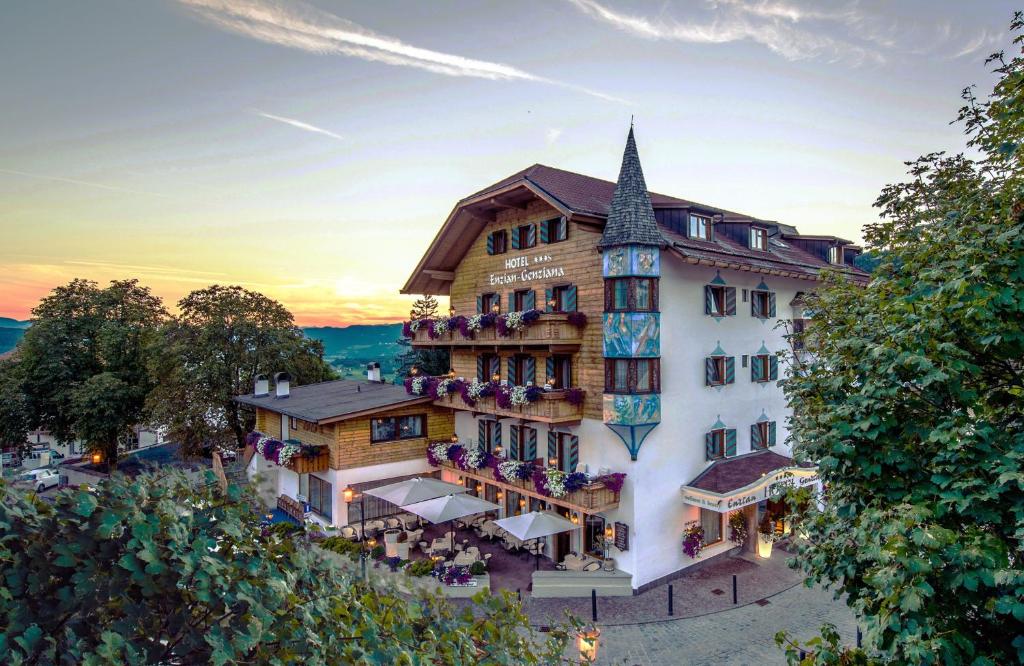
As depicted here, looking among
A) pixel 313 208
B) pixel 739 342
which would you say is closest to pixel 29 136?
pixel 313 208

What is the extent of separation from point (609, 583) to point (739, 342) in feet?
35.9

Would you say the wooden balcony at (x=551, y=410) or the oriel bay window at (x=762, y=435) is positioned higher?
the wooden balcony at (x=551, y=410)

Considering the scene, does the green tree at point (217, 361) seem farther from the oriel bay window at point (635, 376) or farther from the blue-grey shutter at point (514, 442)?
the oriel bay window at point (635, 376)

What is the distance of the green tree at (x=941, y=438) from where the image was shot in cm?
492

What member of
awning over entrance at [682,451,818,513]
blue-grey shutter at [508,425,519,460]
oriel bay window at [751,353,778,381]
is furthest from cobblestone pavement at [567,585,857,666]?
oriel bay window at [751,353,778,381]

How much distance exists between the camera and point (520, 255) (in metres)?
22.4

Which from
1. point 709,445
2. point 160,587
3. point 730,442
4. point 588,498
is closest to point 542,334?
point 588,498

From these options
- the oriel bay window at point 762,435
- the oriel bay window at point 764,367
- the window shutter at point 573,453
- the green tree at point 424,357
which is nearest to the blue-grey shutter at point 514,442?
the window shutter at point 573,453

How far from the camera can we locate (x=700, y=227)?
21.3 metres

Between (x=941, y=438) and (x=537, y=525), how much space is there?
14.1 meters

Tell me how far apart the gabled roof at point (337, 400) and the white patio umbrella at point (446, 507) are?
5278 millimetres

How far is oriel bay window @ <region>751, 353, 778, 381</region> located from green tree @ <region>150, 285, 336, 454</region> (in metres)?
29.5

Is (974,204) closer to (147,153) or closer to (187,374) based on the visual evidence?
(147,153)

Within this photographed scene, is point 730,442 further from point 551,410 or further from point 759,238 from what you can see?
point 759,238
